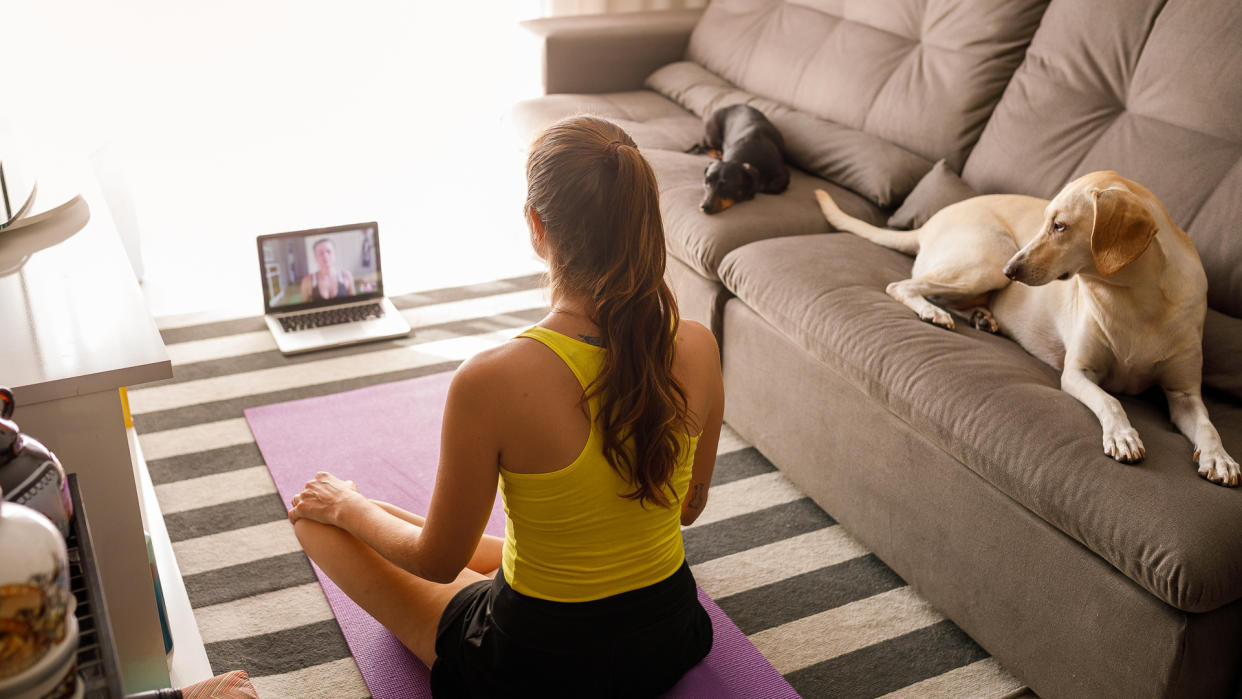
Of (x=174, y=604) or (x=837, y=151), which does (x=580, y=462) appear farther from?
(x=837, y=151)

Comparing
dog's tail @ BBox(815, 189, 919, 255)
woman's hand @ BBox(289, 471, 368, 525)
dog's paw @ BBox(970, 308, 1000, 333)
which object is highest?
dog's tail @ BBox(815, 189, 919, 255)

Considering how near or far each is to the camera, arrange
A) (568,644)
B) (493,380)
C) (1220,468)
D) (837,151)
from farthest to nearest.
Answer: (837,151) < (1220,468) < (568,644) < (493,380)

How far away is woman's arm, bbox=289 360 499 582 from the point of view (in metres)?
1.17

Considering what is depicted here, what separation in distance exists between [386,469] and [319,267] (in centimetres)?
87

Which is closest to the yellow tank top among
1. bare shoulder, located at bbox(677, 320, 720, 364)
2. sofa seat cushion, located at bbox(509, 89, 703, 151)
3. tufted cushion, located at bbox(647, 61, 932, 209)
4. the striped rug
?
bare shoulder, located at bbox(677, 320, 720, 364)

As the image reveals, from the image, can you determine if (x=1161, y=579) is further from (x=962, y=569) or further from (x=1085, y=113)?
(x=1085, y=113)

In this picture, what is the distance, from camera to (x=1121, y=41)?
2.27 metres

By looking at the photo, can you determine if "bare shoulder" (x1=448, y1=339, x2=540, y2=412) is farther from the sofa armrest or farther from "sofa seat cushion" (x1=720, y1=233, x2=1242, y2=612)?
the sofa armrest

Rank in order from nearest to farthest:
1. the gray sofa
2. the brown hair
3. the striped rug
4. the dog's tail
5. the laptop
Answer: the brown hair < the gray sofa < the striped rug < the dog's tail < the laptop

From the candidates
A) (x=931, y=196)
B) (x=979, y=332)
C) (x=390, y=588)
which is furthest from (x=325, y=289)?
(x=979, y=332)

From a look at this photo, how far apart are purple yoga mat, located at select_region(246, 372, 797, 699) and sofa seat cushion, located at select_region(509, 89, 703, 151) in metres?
1.04

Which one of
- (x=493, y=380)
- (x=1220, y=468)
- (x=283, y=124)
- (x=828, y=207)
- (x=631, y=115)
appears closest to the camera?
(x=493, y=380)

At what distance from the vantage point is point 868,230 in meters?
2.44

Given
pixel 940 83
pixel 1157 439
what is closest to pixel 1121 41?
pixel 940 83
